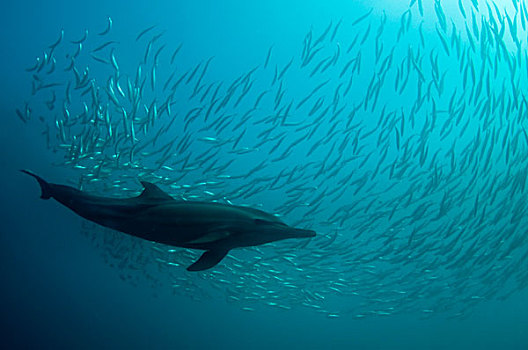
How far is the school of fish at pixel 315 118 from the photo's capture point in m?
8.67

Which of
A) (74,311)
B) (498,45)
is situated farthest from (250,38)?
(74,311)

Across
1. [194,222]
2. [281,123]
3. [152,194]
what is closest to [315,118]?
[281,123]

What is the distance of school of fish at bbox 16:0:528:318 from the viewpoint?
28.5ft

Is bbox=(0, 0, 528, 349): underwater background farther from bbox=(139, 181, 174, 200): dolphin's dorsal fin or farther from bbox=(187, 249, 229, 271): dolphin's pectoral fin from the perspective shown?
bbox=(187, 249, 229, 271): dolphin's pectoral fin

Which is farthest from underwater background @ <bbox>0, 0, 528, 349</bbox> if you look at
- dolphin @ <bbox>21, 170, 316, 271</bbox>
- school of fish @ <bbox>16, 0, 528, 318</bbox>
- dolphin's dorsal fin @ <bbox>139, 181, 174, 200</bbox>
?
dolphin @ <bbox>21, 170, 316, 271</bbox>

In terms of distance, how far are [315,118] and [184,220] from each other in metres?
8.31

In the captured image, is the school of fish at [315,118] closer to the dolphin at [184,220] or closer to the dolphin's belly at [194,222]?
the dolphin at [184,220]

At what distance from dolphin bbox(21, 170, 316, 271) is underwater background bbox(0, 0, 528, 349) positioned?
5.87 m

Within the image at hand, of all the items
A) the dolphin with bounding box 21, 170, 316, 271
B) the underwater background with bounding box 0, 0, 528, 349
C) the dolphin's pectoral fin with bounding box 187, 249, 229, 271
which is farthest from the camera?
the underwater background with bounding box 0, 0, 528, 349

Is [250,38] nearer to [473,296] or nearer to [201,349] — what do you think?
[473,296]

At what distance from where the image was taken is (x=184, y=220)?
7.59 feet

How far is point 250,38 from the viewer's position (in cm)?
929

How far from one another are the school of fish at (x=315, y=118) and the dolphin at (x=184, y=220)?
5.91 meters

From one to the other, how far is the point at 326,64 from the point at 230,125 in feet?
8.92
